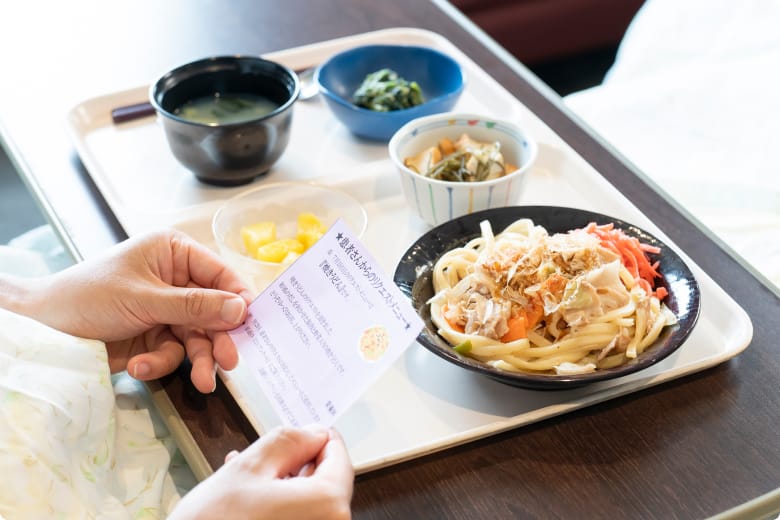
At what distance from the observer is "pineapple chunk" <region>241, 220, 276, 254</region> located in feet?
4.17

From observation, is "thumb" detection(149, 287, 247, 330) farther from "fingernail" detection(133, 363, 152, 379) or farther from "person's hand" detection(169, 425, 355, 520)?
"person's hand" detection(169, 425, 355, 520)

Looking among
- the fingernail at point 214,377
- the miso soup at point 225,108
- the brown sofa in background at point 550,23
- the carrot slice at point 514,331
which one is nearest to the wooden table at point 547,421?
the fingernail at point 214,377

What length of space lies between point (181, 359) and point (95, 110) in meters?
0.74

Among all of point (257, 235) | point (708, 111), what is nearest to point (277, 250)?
point (257, 235)

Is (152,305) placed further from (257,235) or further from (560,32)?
(560,32)

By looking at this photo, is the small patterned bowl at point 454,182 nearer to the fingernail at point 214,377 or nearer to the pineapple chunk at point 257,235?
the pineapple chunk at point 257,235

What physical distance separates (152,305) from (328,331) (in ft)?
0.91

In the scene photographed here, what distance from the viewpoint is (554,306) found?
1047 mm

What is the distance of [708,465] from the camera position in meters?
0.93

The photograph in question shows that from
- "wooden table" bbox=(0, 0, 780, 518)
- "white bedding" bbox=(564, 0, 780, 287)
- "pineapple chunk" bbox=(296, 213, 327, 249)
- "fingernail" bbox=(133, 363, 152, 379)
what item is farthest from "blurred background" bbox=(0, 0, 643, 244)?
"fingernail" bbox=(133, 363, 152, 379)

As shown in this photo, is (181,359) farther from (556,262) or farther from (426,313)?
(556,262)

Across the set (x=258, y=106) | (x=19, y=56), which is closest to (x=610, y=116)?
(x=258, y=106)

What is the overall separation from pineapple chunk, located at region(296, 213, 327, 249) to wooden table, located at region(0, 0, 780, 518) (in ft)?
0.97

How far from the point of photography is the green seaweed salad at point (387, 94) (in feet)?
5.08
